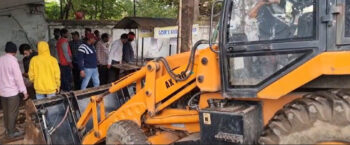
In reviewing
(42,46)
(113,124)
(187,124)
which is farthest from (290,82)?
(42,46)

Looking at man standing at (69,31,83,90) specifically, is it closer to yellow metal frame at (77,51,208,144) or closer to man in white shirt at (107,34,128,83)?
man in white shirt at (107,34,128,83)

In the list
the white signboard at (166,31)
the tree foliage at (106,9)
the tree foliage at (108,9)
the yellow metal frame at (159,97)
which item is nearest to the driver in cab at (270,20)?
the yellow metal frame at (159,97)

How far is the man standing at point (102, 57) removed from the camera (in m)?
9.05

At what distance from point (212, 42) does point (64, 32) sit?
6098mm

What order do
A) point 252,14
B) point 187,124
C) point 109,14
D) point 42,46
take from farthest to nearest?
point 109,14 → point 42,46 → point 187,124 → point 252,14

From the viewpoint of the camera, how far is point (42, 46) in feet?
20.1

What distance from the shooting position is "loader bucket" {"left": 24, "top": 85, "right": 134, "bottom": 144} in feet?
14.9

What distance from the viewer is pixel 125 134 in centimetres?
394

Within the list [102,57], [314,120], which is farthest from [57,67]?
[314,120]

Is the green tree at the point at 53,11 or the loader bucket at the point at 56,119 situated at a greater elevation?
the green tree at the point at 53,11

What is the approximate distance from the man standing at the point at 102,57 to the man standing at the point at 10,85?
10.2 ft

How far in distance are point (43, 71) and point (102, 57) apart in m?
3.00

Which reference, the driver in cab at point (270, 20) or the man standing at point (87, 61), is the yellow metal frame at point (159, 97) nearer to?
the driver in cab at point (270, 20)

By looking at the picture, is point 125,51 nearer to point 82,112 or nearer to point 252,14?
point 82,112
